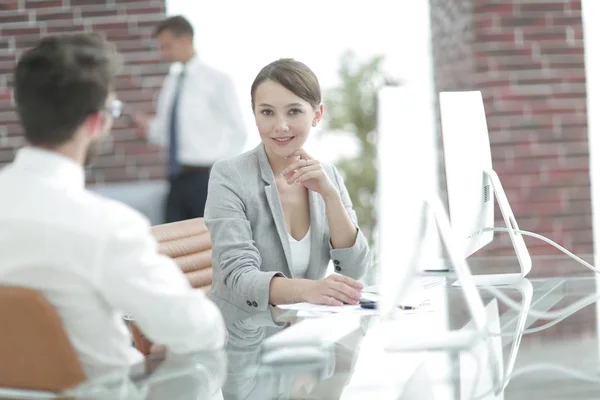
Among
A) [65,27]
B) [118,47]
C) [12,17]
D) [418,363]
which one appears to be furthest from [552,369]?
[12,17]

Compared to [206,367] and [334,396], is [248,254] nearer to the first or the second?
[206,367]

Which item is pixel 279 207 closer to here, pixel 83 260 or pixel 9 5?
pixel 83 260

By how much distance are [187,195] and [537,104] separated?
1.80 metres

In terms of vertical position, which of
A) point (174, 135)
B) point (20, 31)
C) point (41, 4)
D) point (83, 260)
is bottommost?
point (83, 260)

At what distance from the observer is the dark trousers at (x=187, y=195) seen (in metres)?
4.37

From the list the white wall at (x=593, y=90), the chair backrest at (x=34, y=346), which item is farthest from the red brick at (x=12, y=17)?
the chair backrest at (x=34, y=346)

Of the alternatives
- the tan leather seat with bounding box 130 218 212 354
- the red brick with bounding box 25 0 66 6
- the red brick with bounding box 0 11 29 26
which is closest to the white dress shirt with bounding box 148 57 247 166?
the red brick with bounding box 25 0 66 6

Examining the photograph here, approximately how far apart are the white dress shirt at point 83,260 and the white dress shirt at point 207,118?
10.5 feet

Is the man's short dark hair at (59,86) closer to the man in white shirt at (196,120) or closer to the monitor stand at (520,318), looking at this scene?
the monitor stand at (520,318)

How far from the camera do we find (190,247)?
2.42m

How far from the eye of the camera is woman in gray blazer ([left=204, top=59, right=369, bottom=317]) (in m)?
2.07

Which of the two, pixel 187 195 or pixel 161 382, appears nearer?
pixel 161 382

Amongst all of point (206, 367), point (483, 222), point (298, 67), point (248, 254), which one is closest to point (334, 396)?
point (206, 367)

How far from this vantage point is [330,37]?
197 inches
